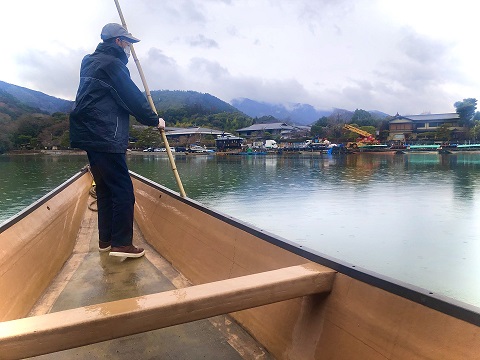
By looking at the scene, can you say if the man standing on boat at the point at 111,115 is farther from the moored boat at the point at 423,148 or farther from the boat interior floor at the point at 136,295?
the moored boat at the point at 423,148

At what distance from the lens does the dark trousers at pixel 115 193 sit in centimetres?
261

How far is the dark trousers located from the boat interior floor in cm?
29

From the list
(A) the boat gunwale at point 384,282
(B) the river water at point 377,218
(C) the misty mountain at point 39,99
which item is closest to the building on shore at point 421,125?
(B) the river water at point 377,218

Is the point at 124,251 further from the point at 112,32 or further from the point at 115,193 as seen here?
the point at 112,32

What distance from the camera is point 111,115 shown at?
2492mm

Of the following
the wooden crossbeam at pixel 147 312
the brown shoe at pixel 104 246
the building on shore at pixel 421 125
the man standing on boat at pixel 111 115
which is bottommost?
the brown shoe at pixel 104 246

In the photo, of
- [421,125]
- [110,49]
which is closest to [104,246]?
[110,49]

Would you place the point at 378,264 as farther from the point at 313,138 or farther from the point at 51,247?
the point at 313,138

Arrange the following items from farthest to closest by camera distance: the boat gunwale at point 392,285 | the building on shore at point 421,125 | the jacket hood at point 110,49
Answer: the building on shore at point 421,125 < the jacket hood at point 110,49 < the boat gunwale at point 392,285

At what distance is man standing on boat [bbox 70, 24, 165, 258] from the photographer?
96.7 inches

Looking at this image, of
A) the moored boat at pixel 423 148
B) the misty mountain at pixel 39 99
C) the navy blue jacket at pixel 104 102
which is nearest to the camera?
the navy blue jacket at pixel 104 102

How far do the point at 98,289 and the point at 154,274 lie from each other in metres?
0.41

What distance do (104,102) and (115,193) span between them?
2.15ft

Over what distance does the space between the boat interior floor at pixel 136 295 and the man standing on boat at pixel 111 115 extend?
318mm
